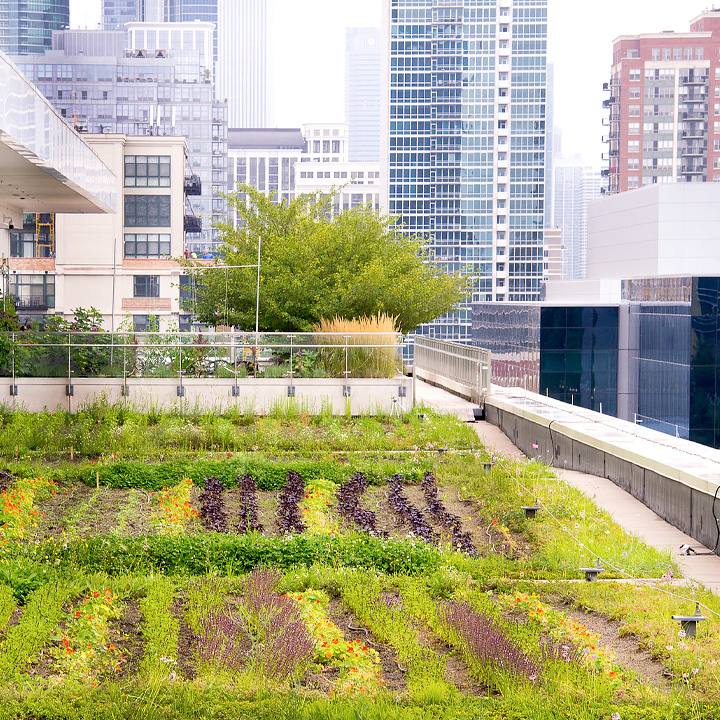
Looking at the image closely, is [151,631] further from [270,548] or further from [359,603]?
[270,548]

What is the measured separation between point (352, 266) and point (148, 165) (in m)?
49.2

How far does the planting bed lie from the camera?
5.95m

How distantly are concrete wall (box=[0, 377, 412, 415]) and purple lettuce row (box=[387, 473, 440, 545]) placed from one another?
7594mm

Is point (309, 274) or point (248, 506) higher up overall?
point (309, 274)

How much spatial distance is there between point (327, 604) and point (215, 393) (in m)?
12.7

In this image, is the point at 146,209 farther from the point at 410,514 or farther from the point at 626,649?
the point at 626,649

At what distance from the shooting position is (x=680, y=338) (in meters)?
50.5

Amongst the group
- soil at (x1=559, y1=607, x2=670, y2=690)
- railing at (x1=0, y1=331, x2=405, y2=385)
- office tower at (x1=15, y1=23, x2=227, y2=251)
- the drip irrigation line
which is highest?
office tower at (x1=15, y1=23, x2=227, y2=251)

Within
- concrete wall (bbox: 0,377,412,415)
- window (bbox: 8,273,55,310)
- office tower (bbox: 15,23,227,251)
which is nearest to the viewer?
concrete wall (bbox: 0,377,412,415)

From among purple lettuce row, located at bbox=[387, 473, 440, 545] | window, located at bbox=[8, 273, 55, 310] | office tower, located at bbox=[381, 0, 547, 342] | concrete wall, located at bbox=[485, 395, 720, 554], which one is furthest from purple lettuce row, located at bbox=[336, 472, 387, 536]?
office tower, located at bbox=[381, 0, 547, 342]

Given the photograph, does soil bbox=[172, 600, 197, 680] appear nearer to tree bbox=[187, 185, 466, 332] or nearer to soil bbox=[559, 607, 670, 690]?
soil bbox=[559, 607, 670, 690]

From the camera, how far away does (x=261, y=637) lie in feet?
22.4

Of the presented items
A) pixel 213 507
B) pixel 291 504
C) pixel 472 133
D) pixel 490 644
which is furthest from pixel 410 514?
pixel 472 133

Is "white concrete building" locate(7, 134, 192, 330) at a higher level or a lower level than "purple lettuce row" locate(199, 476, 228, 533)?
higher
